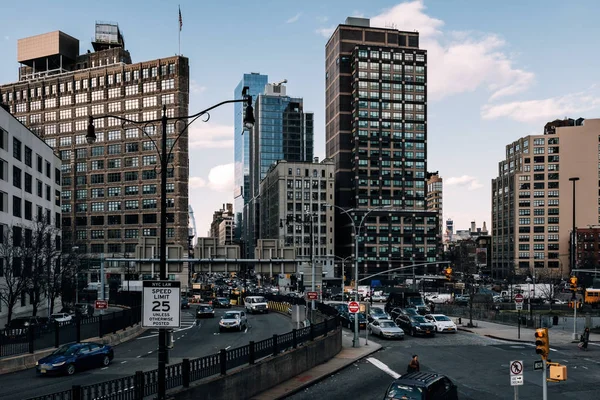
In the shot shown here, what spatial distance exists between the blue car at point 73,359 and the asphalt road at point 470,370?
37.6 feet

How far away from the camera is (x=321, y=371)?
28000mm

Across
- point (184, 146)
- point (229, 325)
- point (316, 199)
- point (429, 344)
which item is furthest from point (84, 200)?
point (429, 344)

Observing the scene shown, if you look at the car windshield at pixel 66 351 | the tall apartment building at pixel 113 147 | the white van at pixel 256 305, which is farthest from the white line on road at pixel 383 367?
the tall apartment building at pixel 113 147

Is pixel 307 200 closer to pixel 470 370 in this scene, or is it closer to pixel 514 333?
pixel 514 333

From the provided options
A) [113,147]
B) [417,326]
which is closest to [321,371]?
[417,326]

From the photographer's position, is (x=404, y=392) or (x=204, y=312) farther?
(x=204, y=312)

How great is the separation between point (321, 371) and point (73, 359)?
39.0 ft

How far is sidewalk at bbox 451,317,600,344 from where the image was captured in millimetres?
43925

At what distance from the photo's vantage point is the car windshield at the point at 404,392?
17.8 m

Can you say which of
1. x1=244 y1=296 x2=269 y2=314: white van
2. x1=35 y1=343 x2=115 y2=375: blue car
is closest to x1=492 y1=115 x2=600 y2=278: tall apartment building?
x1=244 y1=296 x2=269 y2=314: white van

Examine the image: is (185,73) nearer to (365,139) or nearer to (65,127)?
(65,127)

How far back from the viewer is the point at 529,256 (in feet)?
544

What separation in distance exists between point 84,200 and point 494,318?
94.5 m

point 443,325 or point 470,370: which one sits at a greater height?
point 470,370
